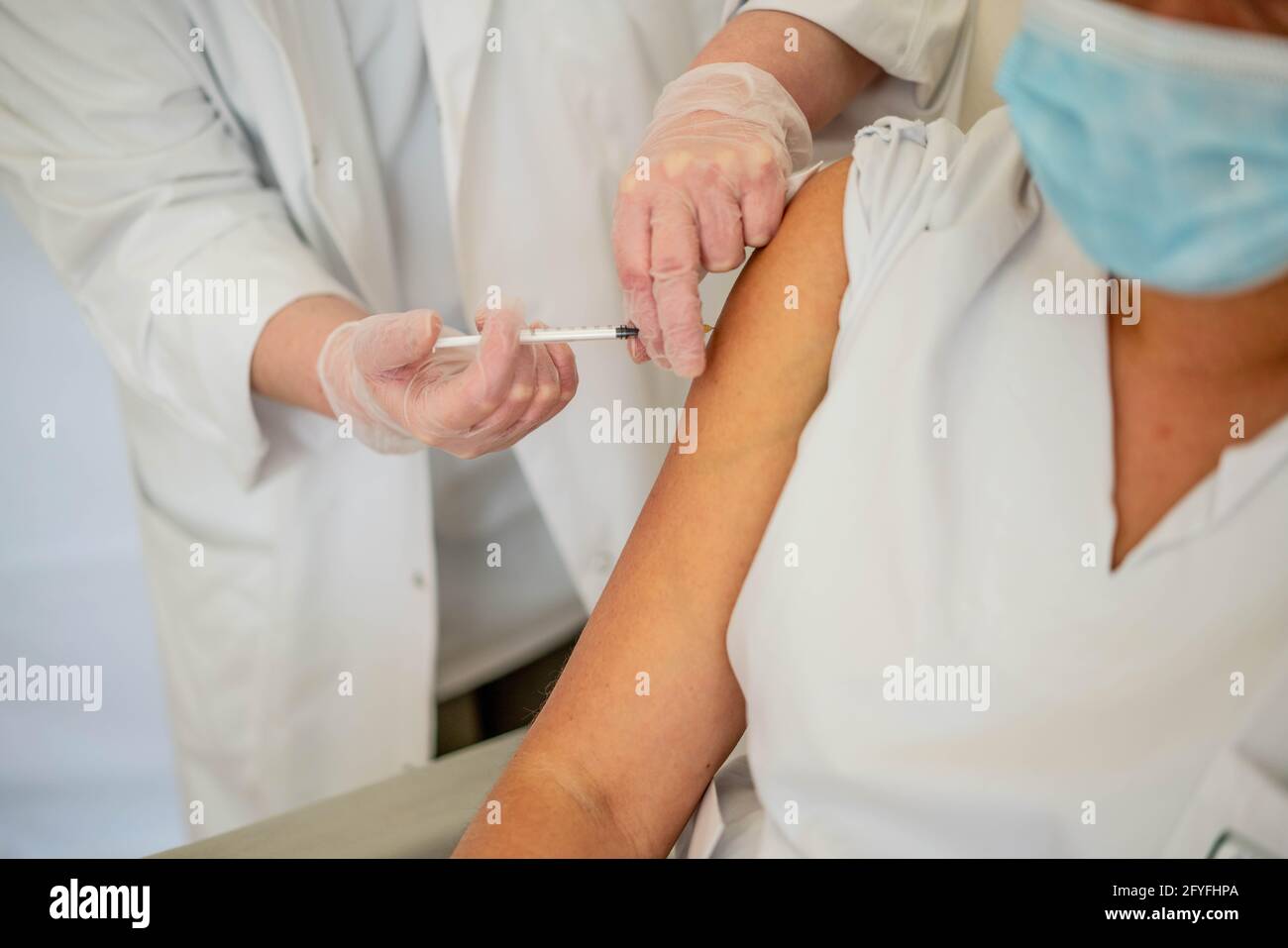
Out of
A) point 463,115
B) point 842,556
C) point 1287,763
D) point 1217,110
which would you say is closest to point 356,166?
point 463,115

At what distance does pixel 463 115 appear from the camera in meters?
1.43

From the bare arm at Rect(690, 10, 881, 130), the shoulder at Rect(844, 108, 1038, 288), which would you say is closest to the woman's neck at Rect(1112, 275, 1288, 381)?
the shoulder at Rect(844, 108, 1038, 288)

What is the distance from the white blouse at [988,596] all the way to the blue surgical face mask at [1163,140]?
0.48ft

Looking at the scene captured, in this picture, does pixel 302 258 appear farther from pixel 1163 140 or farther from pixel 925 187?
pixel 1163 140

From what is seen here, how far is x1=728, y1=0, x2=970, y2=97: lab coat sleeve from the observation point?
129 centimetres

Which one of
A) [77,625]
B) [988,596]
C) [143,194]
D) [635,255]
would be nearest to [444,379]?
[635,255]

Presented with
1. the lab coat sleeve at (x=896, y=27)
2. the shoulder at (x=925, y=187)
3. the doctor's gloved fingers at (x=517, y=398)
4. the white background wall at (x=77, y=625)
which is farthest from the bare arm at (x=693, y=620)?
the white background wall at (x=77, y=625)

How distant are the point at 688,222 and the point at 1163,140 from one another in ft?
1.37

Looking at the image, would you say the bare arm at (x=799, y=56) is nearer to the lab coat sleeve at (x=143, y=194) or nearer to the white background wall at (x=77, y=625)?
the lab coat sleeve at (x=143, y=194)

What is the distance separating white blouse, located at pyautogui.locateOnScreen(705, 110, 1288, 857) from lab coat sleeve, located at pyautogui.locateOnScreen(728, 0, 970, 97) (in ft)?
1.24

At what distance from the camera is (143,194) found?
4.59ft

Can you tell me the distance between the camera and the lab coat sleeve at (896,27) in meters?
1.29

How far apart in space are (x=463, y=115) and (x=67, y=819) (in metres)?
1.50

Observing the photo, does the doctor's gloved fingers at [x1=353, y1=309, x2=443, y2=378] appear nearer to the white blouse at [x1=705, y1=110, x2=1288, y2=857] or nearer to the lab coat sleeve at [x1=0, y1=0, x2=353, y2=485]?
the lab coat sleeve at [x1=0, y1=0, x2=353, y2=485]
